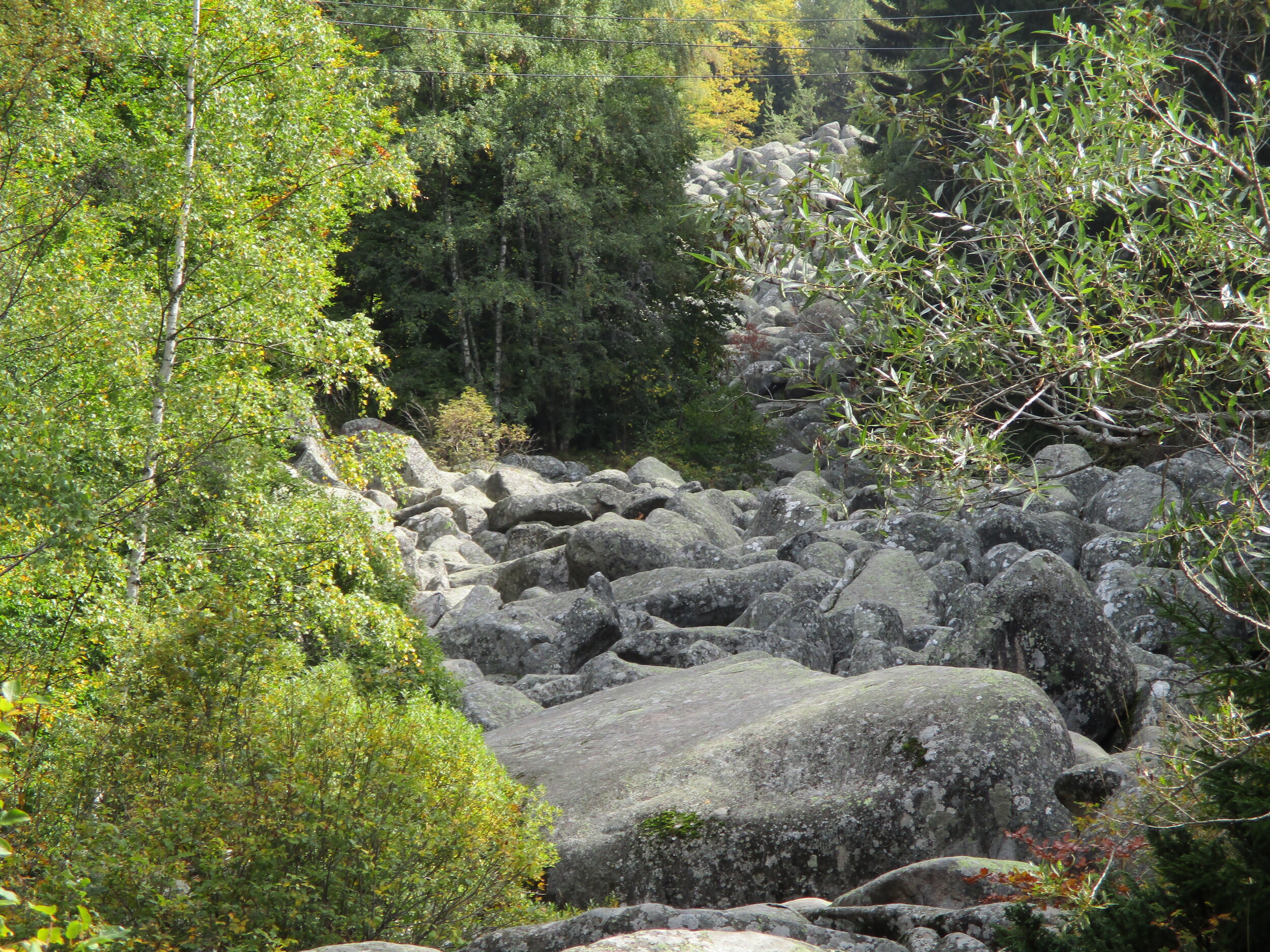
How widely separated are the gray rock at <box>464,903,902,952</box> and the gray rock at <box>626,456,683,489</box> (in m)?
18.4

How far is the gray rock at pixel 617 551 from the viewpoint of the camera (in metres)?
15.6

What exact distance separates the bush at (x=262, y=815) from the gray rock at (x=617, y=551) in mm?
9661

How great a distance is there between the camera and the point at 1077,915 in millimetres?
3789

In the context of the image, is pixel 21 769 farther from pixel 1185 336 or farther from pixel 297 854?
pixel 1185 336

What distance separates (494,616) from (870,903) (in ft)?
26.0

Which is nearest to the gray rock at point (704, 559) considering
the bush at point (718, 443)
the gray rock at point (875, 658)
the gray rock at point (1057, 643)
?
the gray rock at point (875, 658)

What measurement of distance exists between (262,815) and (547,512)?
15486 millimetres

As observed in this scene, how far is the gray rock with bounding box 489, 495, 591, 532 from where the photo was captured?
20.4 m

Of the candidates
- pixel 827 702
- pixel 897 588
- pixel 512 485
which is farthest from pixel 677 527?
pixel 827 702

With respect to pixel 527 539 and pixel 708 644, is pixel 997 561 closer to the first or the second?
pixel 708 644

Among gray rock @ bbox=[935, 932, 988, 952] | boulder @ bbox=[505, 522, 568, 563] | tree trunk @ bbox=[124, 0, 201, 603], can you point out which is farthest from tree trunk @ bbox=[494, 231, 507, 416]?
gray rock @ bbox=[935, 932, 988, 952]

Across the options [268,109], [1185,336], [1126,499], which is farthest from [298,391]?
[1126,499]

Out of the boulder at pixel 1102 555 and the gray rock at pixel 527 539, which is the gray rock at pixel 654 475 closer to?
the gray rock at pixel 527 539

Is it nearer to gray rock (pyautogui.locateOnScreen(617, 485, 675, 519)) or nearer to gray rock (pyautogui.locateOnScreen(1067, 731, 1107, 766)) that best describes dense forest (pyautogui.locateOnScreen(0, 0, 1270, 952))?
gray rock (pyautogui.locateOnScreen(1067, 731, 1107, 766))
